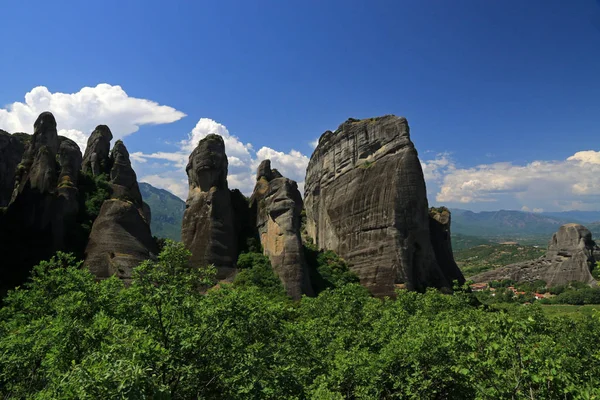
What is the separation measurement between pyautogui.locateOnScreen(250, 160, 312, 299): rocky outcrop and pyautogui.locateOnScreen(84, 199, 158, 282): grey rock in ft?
50.9

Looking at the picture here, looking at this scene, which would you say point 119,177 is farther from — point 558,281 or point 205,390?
point 558,281

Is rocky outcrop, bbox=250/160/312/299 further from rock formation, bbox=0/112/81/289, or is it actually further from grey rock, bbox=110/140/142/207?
rock formation, bbox=0/112/81/289

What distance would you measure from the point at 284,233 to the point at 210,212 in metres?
11.4

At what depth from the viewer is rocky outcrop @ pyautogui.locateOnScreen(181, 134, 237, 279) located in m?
51.7

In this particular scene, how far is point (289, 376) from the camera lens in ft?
44.8

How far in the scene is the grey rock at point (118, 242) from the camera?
43.1 metres

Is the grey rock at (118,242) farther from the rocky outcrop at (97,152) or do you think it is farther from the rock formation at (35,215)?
the rocky outcrop at (97,152)

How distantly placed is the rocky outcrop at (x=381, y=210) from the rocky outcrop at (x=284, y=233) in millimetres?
9674

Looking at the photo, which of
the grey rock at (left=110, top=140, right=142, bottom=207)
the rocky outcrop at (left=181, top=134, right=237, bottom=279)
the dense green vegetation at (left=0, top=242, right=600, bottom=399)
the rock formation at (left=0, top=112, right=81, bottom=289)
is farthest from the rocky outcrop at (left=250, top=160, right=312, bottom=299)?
the rock formation at (left=0, top=112, right=81, bottom=289)

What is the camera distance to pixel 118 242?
149 ft

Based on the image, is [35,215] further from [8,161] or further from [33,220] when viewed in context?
[8,161]

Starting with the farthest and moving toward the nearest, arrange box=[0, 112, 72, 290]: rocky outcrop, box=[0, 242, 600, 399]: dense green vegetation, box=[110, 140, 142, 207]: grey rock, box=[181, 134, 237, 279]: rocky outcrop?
box=[110, 140, 142, 207]: grey rock → box=[181, 134, 237, 279]: rocky outcrop → box=[0, 112, 72, 290]: rocky outcrop → box=[0, 242, 600, 399]: dense green vegetation

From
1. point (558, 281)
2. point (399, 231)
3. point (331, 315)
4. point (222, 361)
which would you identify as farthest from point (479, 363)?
point (558, 281)

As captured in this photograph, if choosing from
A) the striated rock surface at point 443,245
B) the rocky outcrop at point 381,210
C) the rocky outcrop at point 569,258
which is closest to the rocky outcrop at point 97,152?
the rocky outcrop at point 381,210
